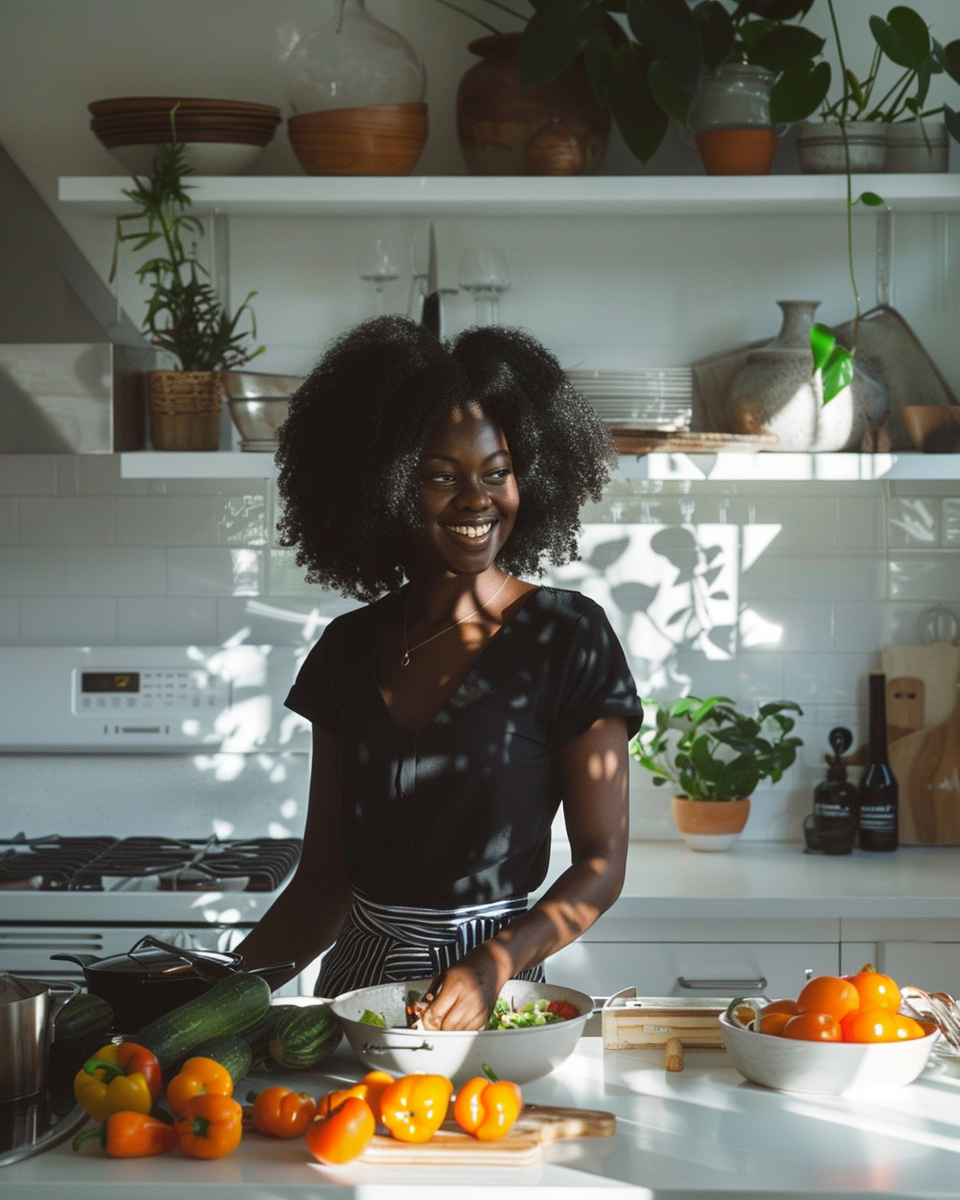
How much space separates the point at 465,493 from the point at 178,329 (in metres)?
1.40

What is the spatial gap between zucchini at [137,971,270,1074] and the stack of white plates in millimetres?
1918

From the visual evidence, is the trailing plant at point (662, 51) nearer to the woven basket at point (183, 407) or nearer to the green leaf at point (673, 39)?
the green leaf at point (673, 39)

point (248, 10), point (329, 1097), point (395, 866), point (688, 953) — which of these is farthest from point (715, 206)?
point (329, 1097)

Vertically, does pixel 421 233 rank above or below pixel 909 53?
below

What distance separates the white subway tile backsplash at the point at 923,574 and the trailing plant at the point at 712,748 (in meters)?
0.41

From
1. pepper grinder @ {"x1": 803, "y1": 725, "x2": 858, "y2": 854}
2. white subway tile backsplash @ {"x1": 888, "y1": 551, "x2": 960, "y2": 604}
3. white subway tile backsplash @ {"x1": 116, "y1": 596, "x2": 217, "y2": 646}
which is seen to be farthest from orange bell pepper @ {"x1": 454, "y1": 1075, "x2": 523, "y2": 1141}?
white subway tile backsplash @ {"x1": 888, "y1": 551, "x2": 960, "y2": 604}

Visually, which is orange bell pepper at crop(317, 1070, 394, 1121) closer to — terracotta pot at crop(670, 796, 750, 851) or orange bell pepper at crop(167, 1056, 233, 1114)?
orange bell pepper at crop(167, 1056, 233, 1114)

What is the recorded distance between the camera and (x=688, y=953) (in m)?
2.77

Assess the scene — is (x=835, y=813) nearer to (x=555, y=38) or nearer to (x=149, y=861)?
(x=149, y=861)

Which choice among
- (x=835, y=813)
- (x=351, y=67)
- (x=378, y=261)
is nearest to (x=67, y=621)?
(x=378, y=261)

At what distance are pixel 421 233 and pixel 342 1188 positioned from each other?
244 centimetres

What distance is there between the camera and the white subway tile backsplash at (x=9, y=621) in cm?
338

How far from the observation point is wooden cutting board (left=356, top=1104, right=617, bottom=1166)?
128 cm

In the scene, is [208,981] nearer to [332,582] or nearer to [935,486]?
[332,582]
